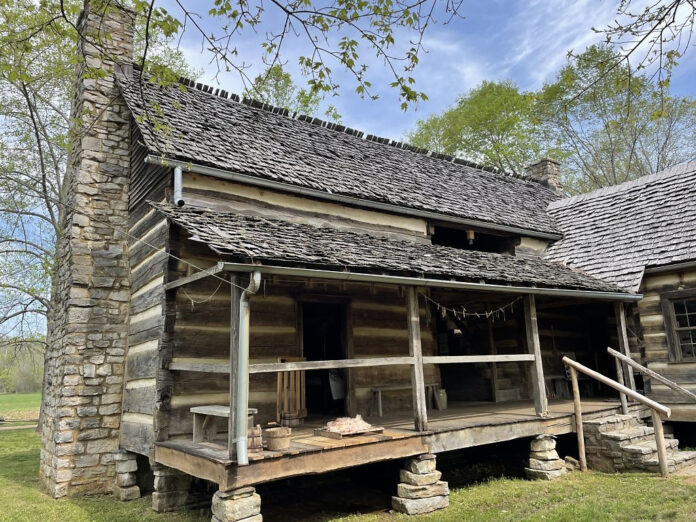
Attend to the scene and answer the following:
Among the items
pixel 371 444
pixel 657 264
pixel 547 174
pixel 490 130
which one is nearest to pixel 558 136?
pixel 490 130

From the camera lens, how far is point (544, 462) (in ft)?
27.5

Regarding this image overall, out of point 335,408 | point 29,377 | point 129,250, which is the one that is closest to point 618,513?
point 335,408

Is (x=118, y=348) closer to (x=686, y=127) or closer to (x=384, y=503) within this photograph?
(x=384, y=503)

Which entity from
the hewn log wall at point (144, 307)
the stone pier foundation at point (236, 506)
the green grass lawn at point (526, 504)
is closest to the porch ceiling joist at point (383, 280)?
the hewn log wall at point (144, 307)

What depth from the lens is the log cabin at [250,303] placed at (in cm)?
634

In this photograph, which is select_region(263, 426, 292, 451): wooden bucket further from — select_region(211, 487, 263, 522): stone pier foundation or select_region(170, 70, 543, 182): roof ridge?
select_region(170, 70, 543, 182): roof ridge

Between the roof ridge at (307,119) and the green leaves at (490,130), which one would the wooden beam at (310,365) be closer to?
the roof ridge at (307,119)

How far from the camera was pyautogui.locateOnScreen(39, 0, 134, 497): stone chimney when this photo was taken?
8422 mm

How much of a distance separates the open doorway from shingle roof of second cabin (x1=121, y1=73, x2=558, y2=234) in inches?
102

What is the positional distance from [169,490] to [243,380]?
9.29 feet

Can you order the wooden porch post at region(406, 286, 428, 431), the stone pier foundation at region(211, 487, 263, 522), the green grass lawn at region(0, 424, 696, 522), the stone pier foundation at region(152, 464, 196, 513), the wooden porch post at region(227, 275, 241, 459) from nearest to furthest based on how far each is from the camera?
the stone pier foundation at region(211, 487, 263, 522) < the wooden porch post at region(227, 275, 241, 459) < the green grass lawn at region(0, 424, 696, 522) < the stone pier foundation at region(152, 464, 196, 513) < the wooden porch post at region(406, 286, 428, 431)

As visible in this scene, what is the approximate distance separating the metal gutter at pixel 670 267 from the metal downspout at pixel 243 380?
9.26 m

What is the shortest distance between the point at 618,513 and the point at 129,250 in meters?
8.52

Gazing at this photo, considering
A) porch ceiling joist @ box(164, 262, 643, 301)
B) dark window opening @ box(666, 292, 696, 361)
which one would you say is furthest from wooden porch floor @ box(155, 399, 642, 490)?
dark window opening @ box(666, 292, 696, 361)
